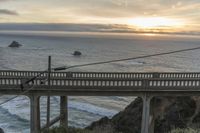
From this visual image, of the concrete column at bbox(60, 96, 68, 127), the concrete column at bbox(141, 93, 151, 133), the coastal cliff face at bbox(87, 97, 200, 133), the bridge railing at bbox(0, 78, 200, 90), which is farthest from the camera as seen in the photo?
the coastal cliff face at bbox(87, 97, 200, 133)

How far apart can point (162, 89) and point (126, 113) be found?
979cm

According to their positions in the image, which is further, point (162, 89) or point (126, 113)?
point (126, 113)

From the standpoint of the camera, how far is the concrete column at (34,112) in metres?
20.2

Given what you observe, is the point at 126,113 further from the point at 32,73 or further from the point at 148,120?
the point at 32,73

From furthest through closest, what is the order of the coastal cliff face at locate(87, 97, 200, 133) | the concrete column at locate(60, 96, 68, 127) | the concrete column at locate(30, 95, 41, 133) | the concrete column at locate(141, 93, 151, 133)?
the coastal cliff face at locate(87, 97, 200, 133), the concrete column at locate(60, 96, 68, 127), the concrete column at locate(141, 93, 151, 133), the concrete column at locate(30, 95, 41, 133)

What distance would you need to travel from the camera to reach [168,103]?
89.7ft

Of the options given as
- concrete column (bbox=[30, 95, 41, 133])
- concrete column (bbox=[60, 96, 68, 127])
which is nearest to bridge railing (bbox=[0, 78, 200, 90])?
concrete column (bbox=[30, 95, 41, 133])

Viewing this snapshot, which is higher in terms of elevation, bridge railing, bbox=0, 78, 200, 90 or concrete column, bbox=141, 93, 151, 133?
bridge railing, bbox=0, 78, 200, 90

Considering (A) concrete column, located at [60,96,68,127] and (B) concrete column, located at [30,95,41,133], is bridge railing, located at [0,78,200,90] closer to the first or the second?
(B) concrete column, located at [30,95,41,133]

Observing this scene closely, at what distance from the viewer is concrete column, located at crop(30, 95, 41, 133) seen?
2016cm

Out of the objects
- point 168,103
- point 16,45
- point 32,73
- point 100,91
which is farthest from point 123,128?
point 16,45

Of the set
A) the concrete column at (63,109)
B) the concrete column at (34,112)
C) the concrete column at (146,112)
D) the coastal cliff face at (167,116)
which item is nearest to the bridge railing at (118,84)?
the concrete column at (146,112)

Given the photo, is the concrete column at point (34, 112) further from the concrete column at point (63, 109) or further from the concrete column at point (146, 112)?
the concrete column at point (146, 112)

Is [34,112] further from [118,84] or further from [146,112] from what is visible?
[146,112]
